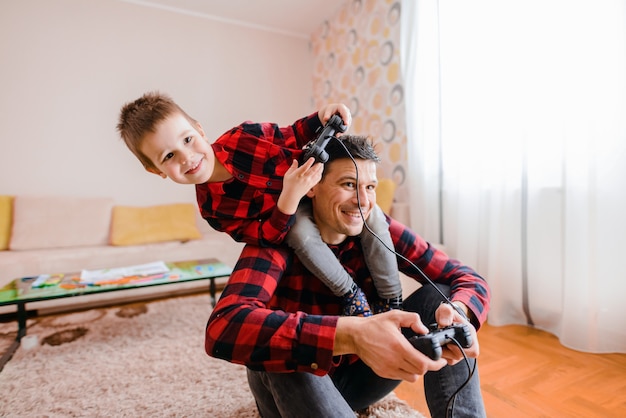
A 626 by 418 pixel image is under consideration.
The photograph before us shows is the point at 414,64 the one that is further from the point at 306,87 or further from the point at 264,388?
the point at 264,388

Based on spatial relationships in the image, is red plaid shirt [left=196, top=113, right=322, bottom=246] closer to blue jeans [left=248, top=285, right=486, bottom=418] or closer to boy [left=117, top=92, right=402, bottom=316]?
boy [left=117, top=92, right=402, bottom=316]

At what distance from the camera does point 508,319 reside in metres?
2.10

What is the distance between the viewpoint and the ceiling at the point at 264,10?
3355 mm

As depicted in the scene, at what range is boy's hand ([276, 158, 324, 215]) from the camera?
86 centimetres

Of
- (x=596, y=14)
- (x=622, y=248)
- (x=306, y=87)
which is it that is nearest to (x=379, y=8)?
(x=306, y=87)

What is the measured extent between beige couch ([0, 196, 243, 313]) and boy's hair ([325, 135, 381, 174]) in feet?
7.08

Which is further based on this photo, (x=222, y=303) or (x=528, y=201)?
(x=528, y=201)

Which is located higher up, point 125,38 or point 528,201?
point 125,38

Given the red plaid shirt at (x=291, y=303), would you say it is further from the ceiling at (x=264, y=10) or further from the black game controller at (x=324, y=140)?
the ceiling at (x=264, y=10)

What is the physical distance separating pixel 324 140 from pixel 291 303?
1.39ft

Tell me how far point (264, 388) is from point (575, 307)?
1.54 meters

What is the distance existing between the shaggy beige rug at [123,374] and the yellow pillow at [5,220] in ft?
2.40

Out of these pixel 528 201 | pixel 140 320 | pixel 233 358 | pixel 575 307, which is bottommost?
pixel 140 320

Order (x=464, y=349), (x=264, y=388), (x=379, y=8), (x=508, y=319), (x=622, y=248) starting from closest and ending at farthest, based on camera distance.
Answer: (x=464, y=349) → (x=264, y=388) → (x=622, y=248) → (x=508, y=319) → (x=379, y=8)
